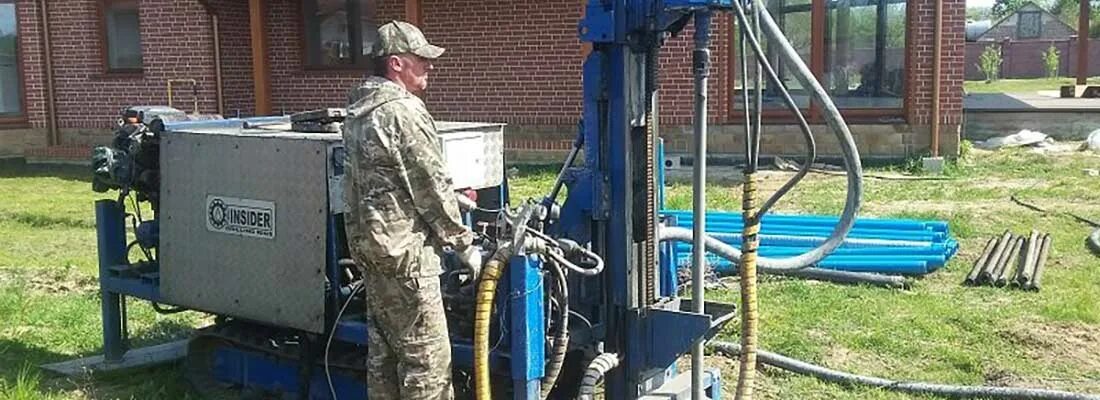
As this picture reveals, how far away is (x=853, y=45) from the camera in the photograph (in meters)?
14.0

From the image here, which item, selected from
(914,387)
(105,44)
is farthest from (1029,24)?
(914,387)

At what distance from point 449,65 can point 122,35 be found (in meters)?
5.54

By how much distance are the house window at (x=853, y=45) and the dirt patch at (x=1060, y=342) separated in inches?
293

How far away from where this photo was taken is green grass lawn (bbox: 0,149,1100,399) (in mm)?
5797

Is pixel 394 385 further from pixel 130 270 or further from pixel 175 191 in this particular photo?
pixel 130 270

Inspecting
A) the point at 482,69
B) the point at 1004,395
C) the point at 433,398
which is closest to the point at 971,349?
the point at 1004,395

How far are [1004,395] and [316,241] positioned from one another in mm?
3214

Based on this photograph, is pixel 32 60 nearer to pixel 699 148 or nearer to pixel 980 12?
pixel 699 148

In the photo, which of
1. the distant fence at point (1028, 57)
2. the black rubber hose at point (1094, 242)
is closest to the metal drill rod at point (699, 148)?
the black rubber hose at point (1094, 242)

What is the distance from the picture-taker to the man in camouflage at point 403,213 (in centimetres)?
421

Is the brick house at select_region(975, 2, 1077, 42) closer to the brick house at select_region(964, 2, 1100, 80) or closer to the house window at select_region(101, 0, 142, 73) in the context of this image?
the brick house at select_region(964, 2, 1100, 80)

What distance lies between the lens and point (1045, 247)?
8.34 meters

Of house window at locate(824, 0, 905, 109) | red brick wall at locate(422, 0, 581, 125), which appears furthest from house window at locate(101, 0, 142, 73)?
house window at locate(824, 0, 905, 109)

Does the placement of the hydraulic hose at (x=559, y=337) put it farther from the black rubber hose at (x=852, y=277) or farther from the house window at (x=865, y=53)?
the house window at (x=865, y=53)
